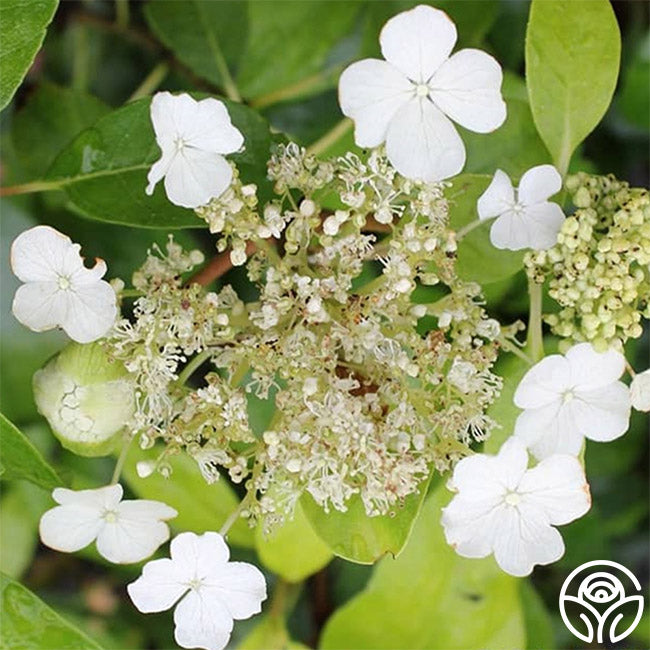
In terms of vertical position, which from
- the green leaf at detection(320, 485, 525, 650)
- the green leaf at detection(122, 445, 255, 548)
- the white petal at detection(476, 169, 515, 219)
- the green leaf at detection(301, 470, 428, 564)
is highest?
the white petal at detection(476, 169, 515, 219)

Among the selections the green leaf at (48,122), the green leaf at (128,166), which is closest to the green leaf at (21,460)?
the green leaf at (128,166)

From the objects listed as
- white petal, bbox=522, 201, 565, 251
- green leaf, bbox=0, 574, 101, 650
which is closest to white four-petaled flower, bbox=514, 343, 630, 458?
white petal, bbox=522, 201, 565, 251

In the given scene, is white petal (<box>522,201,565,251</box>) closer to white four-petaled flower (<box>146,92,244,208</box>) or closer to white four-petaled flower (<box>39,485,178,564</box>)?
white four-petaled flower (<box>146,92,244,208</box>)

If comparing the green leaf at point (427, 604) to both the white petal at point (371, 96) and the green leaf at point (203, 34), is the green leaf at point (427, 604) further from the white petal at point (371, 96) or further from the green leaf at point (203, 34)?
the green leaf at point (203, 34)

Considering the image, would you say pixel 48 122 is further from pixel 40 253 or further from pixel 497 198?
pixel 497 198

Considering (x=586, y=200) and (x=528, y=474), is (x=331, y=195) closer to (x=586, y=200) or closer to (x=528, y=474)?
(x=586, y=200)
